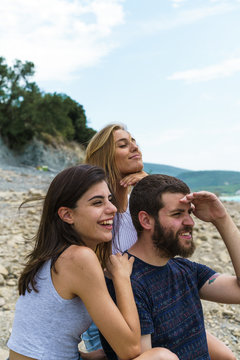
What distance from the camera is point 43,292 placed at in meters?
2.44

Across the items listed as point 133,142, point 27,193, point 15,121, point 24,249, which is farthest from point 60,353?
point 15,121

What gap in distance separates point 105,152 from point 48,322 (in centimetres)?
171

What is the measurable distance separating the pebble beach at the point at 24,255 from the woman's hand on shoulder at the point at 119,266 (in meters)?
1.14

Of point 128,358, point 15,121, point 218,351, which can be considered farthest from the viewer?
point 15,121

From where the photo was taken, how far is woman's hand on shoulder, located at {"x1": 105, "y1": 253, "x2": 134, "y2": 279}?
92.7 inches

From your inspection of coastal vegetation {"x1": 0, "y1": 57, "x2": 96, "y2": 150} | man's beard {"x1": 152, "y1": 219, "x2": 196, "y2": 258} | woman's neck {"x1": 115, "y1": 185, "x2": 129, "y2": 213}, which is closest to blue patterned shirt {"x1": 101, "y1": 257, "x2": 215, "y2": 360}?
man's beard {"x1": 152, "y1": 219, "x2": 196, "y2": 258}

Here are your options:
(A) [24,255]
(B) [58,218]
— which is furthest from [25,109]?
(B) [58,218]

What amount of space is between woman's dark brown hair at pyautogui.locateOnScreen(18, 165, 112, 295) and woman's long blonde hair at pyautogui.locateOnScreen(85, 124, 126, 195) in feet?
3.39

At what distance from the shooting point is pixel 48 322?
2430 mm

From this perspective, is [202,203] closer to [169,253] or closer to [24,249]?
[169,253]

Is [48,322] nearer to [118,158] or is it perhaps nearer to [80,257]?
[80,257]

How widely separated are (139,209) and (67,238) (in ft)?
1.63

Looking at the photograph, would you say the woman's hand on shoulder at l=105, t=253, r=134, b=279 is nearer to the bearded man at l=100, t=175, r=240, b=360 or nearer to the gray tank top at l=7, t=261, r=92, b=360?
the bearded man at l=100, t=175, r=240, b=360

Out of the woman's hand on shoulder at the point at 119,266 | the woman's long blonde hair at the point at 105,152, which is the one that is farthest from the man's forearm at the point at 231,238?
the woman's long blonde hair at the point at 105,152
